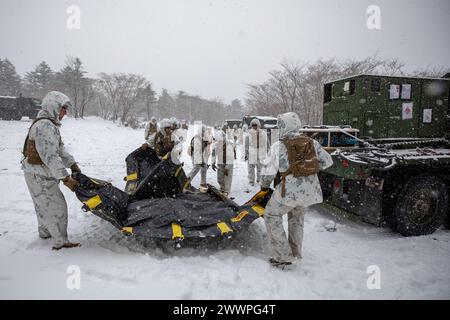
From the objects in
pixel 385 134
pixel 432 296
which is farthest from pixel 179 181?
pixel 385 134

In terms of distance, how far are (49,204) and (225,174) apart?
409 centimetres

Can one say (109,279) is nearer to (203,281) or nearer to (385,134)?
(203,281)

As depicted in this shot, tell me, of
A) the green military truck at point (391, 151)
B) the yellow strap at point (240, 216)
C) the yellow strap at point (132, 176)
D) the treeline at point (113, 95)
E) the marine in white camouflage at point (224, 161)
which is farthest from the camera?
the treeline at point (113, 95)

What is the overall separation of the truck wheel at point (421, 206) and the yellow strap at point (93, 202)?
438 cm

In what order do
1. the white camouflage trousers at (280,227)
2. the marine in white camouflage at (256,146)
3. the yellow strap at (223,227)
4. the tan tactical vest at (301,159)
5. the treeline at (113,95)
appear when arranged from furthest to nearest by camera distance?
1. the treeline at (113,95)
2. the marine in white camouflage at (256,146)
3. the yellow strap at (223,227)
4. the white camouflage trousers at (280,227)
5. the tan tactical vest at (301,159)

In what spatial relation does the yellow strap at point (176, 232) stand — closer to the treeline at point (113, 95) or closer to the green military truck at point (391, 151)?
the green military truck at point (391, 151)

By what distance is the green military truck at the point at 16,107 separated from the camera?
2489 cm

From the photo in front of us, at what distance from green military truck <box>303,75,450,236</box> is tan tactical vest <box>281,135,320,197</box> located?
53.3 inches

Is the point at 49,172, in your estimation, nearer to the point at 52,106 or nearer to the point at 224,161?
the point at 52,106

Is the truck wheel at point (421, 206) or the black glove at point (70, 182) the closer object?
the black glove at point (70, 182)

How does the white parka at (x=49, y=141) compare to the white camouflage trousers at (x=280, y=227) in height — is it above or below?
above

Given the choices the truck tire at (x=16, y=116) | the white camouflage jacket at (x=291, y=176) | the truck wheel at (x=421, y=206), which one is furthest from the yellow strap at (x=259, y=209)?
the truck tire at (x=16, y=116)

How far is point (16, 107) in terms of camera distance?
25141mm

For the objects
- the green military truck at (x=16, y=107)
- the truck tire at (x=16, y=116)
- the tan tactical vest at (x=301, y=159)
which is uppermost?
the green military truck at (x=16, y=107)
